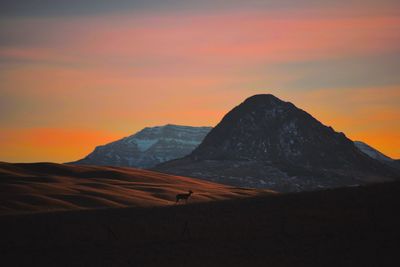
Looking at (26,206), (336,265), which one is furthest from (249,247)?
(26,206)

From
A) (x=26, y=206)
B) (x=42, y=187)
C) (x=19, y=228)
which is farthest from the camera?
(x=42, y=187)

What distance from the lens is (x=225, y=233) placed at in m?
57.4

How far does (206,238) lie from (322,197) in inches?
707

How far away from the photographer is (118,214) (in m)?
68.1

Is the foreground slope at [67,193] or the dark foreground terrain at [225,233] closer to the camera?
the dark foreground terrain at [225,233]

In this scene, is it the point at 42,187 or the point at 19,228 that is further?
the point at 42,187

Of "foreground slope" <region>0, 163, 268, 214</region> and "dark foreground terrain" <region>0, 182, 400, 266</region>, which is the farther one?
"foreground slope" <region>0, 163, 268, 214</region>

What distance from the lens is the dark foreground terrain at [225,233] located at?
50156 mm

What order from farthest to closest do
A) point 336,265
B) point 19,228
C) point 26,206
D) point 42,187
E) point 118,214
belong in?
point 42,187 < point 26,206 < point 118,214 < point 19,228 < point 336,265

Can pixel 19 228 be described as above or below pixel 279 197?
below

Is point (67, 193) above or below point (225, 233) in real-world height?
above

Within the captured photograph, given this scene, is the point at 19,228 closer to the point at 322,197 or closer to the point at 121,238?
the point at 121,238

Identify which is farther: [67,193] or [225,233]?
[67,193]

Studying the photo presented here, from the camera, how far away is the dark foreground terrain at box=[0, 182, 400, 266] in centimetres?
5016
